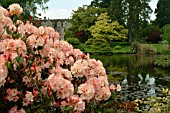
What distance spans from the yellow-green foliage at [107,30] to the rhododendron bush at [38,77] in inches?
1482

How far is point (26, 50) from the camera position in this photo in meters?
2.91

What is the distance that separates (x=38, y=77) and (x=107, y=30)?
127 ft

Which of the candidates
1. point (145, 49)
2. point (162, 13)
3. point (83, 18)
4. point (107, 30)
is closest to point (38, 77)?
point (145, 49)

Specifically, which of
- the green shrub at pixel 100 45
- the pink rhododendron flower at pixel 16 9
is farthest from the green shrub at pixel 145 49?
the pink rhododendron flower at pixel 16 9

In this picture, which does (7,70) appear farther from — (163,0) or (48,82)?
(163,0)

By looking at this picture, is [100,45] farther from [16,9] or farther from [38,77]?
[38,77]

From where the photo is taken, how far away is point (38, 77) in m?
2.86

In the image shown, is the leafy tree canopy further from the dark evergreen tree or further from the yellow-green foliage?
the dark evergreen tree

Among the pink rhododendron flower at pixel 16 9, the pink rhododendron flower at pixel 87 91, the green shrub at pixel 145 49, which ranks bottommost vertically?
the green shrub at pixel 145 49

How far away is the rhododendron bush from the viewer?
262 cm

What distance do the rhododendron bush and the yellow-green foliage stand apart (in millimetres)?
37634

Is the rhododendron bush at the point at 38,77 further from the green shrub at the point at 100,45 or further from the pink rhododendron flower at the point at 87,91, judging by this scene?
the green shrub at the point at 100,45

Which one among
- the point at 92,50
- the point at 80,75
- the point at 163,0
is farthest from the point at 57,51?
the point at 163,0

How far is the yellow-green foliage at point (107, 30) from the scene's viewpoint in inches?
1625
